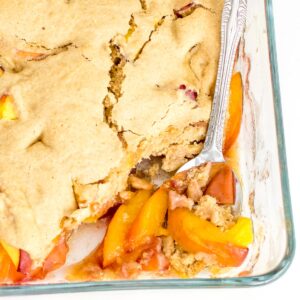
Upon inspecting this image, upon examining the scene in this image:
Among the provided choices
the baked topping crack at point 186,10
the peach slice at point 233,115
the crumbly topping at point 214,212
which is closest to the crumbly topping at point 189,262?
the crumbly topping at point 214,212

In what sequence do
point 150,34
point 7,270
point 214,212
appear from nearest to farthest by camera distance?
point 7,270, point 214,212, point 150,34

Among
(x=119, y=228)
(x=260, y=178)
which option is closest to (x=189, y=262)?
(x=119, y=228)

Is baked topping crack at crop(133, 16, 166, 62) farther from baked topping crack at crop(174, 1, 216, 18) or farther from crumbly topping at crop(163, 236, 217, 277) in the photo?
crumbly topping at crop(163, 236, 217, 277)

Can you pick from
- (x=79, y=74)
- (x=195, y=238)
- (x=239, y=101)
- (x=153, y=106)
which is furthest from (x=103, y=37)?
(x=195, y=238)

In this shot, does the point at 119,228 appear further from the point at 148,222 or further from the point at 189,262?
the point at 189,262

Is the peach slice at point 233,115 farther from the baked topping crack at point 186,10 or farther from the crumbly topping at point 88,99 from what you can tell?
the baked topping crack at point 186,10
